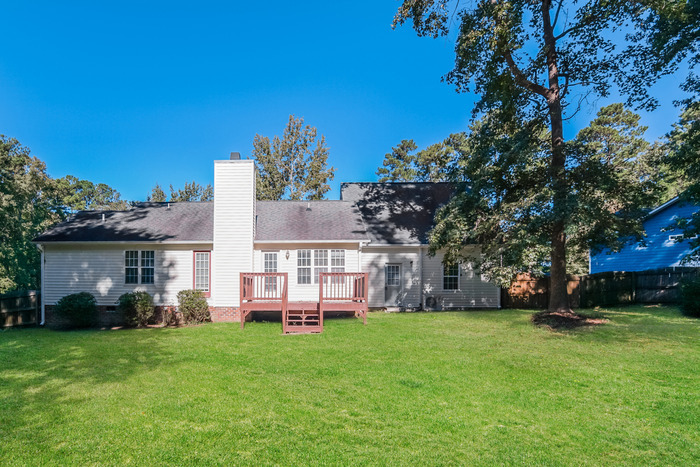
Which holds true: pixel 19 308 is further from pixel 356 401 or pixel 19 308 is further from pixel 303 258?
pixel 356 401

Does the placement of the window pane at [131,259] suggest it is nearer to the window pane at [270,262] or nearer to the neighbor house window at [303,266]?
the window pane at [270,262]

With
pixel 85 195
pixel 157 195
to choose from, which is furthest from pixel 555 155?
pixel 85 195

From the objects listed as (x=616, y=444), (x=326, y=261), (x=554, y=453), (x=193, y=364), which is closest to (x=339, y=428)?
(x=554, y=453)

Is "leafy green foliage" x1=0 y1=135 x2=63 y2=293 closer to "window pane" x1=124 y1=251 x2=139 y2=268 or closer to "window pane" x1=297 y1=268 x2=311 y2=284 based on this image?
"window pane" x1=124 y1=251 x2=139 y2=268

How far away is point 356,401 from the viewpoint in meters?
4.74

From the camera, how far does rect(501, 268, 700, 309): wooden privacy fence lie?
1545 centimetres

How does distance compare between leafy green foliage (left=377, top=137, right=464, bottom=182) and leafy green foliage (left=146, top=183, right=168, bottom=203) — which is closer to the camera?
leafy green foliage (left=377, top=137, right=464, bottom=182)

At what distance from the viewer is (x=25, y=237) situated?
907 inches

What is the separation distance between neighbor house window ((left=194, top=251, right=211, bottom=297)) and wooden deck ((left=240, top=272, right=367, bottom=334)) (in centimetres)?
196

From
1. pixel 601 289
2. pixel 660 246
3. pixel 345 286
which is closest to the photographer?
pixel 345 286

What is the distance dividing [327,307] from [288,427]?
7550 mm

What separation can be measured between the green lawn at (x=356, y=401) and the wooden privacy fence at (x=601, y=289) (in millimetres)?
6795

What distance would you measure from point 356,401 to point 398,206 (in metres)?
13.7

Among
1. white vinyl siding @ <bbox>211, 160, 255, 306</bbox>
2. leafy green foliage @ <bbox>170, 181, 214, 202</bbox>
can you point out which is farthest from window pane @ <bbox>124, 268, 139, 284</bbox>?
leafy green foliage @ <bbox>170, 181, 214, 202</bbox>
